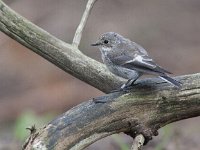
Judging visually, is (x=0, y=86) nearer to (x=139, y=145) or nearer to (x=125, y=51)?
(x=125, y=51)

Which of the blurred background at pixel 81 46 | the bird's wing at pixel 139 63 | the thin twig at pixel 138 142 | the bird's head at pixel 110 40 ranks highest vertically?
the blurred background at pixel 81 46

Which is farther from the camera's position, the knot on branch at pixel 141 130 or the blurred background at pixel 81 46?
the blurred background at pixel 81 46

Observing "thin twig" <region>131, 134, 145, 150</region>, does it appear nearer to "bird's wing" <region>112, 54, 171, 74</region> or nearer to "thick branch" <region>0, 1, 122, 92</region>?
"bird's wing" <region>112, 54, 171, 74</region>

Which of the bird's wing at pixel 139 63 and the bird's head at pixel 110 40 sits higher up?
the bird's head at pixel 110 40

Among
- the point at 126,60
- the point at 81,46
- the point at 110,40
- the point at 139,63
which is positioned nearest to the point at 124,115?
the point at 139,63

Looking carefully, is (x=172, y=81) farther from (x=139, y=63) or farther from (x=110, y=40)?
(x=110, y=40)

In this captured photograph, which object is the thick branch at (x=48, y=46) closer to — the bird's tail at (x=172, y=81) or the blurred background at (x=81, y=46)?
the bird's tail at (x=172, y=81)

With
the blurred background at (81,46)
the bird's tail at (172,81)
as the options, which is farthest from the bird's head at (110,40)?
the blurred background at (81,46)
